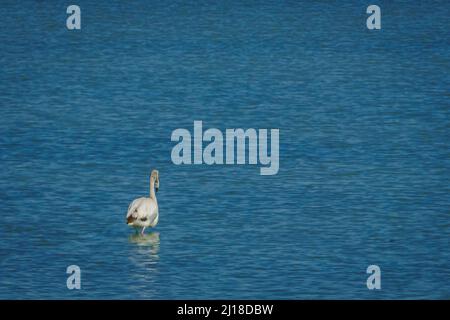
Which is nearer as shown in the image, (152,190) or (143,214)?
(143,214)

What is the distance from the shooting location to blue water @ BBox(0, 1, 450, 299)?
25.8 meters

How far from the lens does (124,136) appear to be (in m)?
37.2

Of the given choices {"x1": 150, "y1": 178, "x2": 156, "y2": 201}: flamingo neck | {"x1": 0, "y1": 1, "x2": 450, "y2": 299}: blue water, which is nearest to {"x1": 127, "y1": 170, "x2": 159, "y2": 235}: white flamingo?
{"x1": 0, "y1": 1, "x2": 450, "y2": 299}: blue water

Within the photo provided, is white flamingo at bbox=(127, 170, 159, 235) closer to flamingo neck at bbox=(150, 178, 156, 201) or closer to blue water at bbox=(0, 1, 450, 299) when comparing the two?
blue water at bbox=(0, 1, 450, 299)

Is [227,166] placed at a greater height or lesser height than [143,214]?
greater

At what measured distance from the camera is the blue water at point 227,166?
84.8 feet

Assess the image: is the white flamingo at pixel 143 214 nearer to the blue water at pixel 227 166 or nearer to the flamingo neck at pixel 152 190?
the blue water at pixel 227 166

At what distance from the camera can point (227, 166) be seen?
3372cm

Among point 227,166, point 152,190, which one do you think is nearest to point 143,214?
point 152,190

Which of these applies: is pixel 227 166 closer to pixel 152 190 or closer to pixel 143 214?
pixel 152 190

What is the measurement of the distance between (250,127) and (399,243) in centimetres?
1142

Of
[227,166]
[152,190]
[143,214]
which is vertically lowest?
[143,214]

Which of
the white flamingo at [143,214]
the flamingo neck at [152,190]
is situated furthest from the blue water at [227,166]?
the flamingo neck at [152,190]

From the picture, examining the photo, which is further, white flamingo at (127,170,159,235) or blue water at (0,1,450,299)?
white flamingo at (127,170,159,235)
